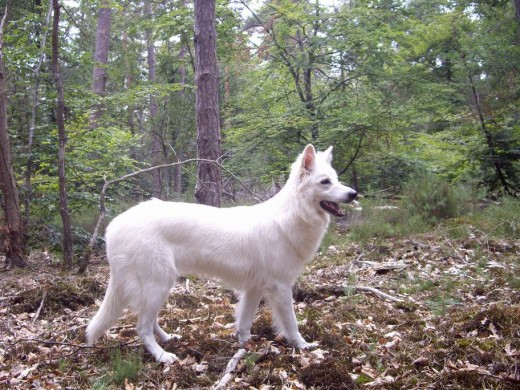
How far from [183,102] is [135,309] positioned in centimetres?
1204

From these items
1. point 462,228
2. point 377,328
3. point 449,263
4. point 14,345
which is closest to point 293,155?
point 462,228

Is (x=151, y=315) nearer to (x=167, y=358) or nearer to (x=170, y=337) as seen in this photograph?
(x=167, y=358)

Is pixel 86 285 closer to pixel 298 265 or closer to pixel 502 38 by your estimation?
pixel 298 265

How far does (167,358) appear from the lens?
3.78 metres

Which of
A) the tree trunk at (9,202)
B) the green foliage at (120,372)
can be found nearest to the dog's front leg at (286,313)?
the green foliage at (120,372)

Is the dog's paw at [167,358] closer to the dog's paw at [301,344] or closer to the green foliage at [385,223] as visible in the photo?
the dog's paw at [301,344]

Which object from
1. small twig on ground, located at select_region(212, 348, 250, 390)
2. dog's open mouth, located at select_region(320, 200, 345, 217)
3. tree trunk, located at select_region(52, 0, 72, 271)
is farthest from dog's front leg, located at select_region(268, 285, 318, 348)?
tree trunk, located at select_region(52, 0, 72, 271)

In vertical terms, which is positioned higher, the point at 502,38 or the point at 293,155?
the point at 502,38

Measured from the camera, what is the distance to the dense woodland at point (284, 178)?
365cm

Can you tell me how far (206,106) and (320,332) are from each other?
13.6ft

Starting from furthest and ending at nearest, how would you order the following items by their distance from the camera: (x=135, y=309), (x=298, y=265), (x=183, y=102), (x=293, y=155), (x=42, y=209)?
(x=183, y=102), (x=293, y=155), (x=42, y=209), (x=298, y=265), (x=135, y=309)

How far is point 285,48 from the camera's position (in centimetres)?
1200

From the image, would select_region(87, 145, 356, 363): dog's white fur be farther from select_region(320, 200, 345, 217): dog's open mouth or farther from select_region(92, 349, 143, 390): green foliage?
select_region(92, 349, 143, 390): green foliage

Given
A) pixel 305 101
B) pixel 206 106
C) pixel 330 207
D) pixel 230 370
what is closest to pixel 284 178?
pixel 305 101
